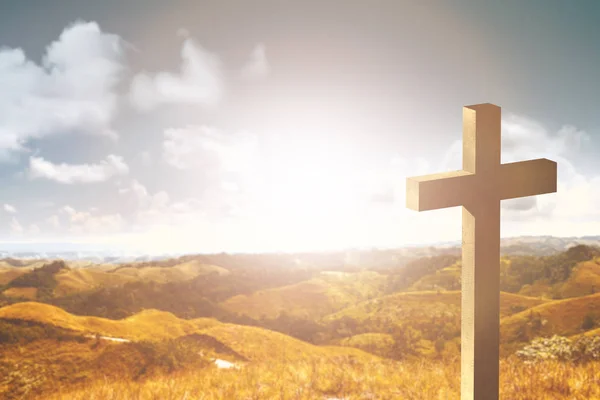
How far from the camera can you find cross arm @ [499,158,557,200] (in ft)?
15.4

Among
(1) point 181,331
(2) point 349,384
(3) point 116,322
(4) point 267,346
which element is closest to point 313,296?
(4) point 267,346

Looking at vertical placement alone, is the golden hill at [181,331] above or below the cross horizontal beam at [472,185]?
below

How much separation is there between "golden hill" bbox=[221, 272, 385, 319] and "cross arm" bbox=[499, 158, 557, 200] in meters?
8.44

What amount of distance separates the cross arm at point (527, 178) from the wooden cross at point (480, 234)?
0.02 m

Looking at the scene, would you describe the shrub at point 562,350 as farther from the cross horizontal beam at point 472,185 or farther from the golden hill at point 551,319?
the cross horizontal beam at point 472,185

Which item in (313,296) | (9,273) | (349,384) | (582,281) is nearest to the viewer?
(349,384)

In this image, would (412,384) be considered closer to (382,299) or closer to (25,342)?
(382,299)

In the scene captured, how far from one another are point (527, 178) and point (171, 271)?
10383 mm

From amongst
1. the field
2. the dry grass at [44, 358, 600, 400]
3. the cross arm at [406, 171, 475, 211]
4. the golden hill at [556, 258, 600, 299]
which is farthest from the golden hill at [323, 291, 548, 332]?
the cross arm at [406, 171, 475, 211]

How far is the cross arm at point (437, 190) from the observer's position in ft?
14.2

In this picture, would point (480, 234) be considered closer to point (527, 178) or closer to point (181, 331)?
point (527, 178)

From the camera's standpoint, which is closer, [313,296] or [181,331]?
[181,331]

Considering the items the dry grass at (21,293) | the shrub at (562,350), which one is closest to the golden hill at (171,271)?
the dry grass at (21,293)

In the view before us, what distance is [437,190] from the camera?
4.37 metres
